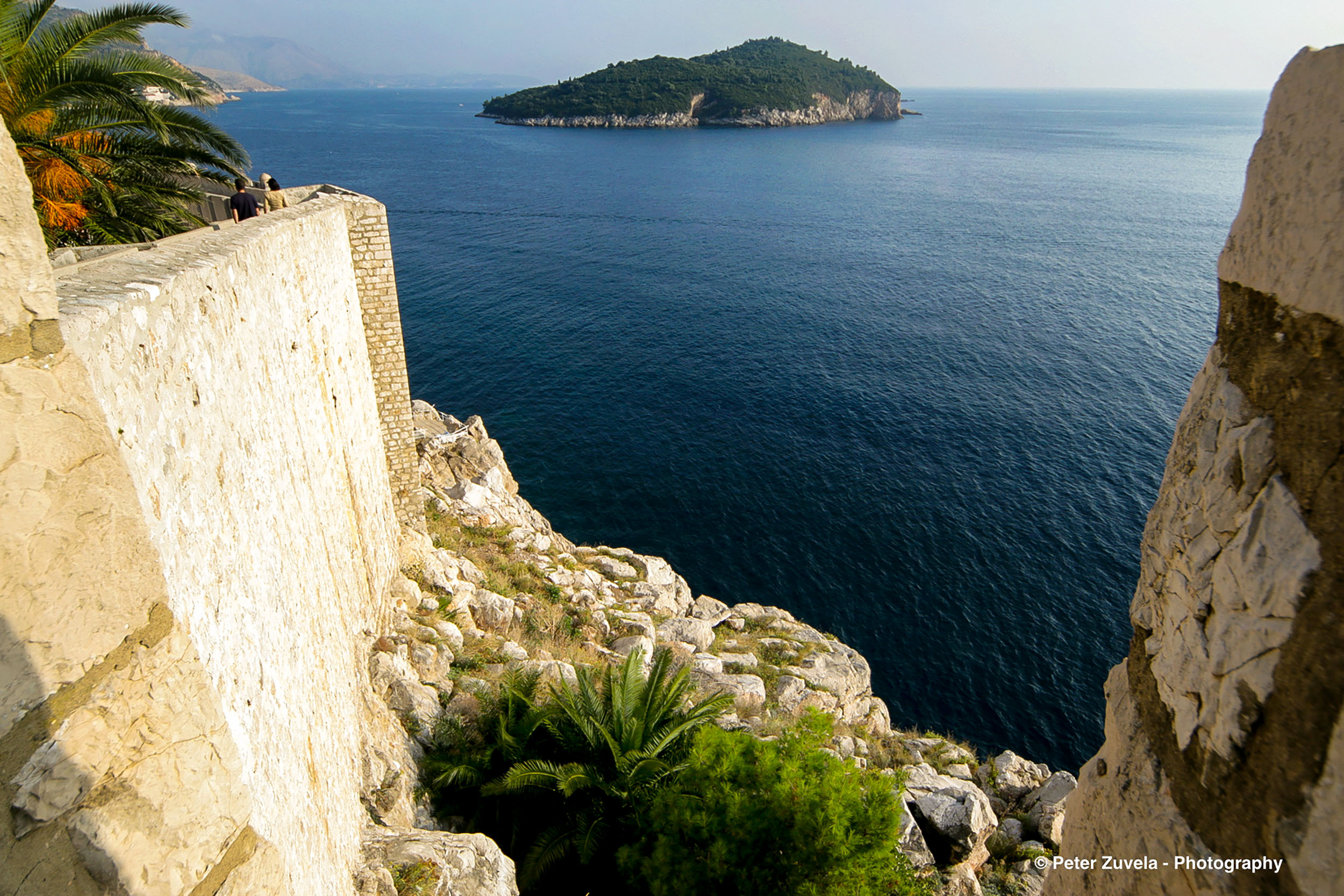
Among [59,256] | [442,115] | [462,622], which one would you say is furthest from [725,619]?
[442,115]

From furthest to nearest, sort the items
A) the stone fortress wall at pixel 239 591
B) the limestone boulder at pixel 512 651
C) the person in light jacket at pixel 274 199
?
the limestone boulder at pixel 512 651
the person in light jacket at pixel 274 199
the stone fortress wall at pixel 239 591

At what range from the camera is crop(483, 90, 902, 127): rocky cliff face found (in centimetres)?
13950

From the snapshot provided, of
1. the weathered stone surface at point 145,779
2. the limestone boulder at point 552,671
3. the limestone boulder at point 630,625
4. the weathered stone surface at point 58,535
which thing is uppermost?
the weathered stone surface at point 58,535

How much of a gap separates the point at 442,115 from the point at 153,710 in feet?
672

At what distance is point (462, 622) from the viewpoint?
1349 centimetres

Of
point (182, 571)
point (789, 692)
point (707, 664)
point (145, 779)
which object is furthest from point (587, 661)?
point (145, 779)

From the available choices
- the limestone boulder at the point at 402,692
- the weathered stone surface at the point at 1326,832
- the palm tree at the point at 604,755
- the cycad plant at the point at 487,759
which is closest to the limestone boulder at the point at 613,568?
the palm tree at the point at 604,755

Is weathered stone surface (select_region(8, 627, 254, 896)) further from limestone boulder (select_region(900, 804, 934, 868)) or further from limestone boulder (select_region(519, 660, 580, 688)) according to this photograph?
limestone boulder (select_region(900, 804, 934, 868))

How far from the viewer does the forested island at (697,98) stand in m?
141

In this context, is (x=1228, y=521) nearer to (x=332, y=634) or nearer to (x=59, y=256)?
(x=59, y=256)

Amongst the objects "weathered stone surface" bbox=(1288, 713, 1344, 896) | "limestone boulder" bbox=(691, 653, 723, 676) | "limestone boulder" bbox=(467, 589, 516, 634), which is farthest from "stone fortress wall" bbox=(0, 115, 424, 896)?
"limestone boulder" bbox=(691, 653, 723, 676)

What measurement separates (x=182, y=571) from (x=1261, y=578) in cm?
514

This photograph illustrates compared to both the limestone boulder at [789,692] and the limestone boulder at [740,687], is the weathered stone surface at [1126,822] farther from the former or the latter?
the limestone boulder at [789,692]

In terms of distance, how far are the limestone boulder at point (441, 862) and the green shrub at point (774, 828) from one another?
58.8 inches
